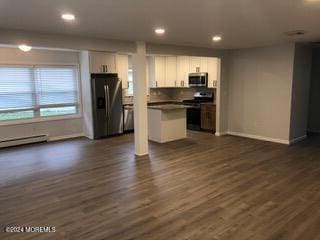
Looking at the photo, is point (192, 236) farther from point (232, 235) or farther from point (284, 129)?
point (284, 129)

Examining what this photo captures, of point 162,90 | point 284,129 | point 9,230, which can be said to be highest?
point 162,90

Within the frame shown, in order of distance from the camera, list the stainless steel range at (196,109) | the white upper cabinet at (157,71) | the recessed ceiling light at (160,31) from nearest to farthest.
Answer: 1. the recessed ceiling light at (160,31)
2. the stainless steel range at (196,109)
3. the white upper cabinet at (157,71)

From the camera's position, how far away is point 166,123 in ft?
21.3

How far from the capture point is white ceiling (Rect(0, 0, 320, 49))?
2.66 m

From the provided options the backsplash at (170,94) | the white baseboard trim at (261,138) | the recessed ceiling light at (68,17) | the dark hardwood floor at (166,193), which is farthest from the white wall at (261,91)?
the recessed ceiling light at (68,17)

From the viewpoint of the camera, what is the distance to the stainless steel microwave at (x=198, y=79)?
7.90 m

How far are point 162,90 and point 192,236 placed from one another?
717cm

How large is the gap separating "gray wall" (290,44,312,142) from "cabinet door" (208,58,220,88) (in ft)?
7.36

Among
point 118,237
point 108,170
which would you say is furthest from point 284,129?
point 118,237

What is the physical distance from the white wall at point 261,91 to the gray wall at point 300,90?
0.17m

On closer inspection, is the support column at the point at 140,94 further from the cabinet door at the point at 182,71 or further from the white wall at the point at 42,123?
the cabinet door at the point at 182,71

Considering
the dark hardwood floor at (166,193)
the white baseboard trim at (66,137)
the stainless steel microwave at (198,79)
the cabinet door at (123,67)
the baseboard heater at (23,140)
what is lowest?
the dark hardwood floor at (166,193)

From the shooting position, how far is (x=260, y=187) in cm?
369

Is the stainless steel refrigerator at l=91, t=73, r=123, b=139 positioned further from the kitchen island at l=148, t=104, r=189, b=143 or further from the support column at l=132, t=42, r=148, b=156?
the support column at l=132, t=42, r=148, b=156
